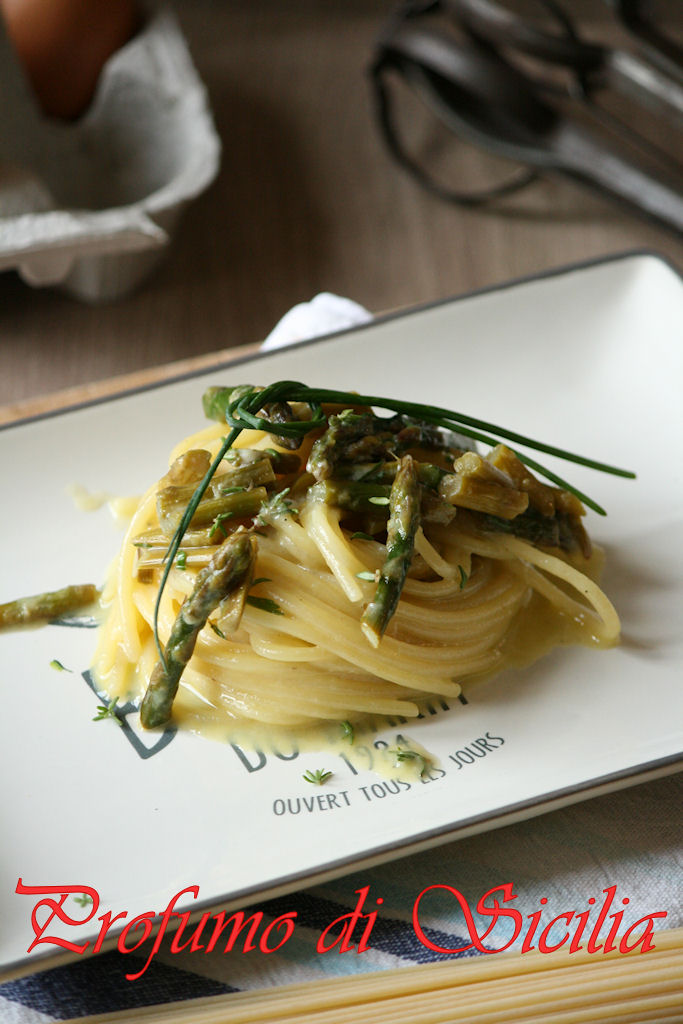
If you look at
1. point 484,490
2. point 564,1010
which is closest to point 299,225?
point 484,490

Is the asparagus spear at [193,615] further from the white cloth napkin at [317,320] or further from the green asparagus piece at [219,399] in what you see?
the white cloth napkin at [317,320]

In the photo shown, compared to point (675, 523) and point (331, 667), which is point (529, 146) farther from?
point (331, 667)

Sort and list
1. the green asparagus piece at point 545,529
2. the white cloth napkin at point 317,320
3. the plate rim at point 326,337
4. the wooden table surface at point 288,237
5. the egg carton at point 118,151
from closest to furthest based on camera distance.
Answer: the green asparagus piece at point 545,529 → the plate rim at point 326,337 → the white cloth napkin at point 317,320 → the egg carton at point 118,151 → the wooden table surface at point 288,237

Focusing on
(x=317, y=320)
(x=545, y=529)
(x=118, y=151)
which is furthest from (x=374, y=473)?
(x=118, y=151)

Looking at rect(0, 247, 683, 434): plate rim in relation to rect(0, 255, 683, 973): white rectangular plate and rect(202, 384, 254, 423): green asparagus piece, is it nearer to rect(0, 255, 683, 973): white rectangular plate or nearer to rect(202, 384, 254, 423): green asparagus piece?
rect(0, 255, 683, 973): white rectangular plate

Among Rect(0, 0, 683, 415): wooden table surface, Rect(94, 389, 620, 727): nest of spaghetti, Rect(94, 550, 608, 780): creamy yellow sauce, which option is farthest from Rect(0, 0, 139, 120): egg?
Rect(94, 550, 608, 780): creamy yellow sauce

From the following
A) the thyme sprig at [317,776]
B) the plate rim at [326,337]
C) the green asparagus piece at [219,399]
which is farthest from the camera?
the plate rim at [326,337]

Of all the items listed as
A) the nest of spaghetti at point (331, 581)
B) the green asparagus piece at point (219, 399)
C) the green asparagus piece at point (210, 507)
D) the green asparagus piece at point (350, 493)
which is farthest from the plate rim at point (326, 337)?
the green asparagus piece at point (350, 493)
